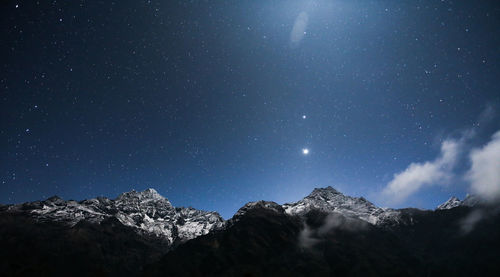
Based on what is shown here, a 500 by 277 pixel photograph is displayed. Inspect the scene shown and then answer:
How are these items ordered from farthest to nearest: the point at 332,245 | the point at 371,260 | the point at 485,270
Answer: the point at 332,245
the point at 371,260
the point at 485,270

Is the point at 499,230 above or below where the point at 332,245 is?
above

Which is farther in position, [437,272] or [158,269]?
[158,269]

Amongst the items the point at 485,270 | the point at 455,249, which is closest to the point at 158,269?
the point at 485,270

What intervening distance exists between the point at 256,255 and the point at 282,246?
90.5 feet

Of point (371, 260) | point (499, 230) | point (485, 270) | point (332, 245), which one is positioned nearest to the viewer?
point (485, 270)

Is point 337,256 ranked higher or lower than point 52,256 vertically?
higher

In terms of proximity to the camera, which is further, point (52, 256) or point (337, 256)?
point (52, 256)

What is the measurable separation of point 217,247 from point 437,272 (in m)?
152

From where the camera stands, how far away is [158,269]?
164750 millimetres

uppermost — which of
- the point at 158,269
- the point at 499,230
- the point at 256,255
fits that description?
the point at 499,230

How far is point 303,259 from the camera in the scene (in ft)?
550

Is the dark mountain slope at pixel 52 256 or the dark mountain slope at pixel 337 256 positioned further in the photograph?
the dark mountain slope at pixel 52 256

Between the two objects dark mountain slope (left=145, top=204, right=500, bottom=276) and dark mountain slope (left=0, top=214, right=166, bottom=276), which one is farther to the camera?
dark mountain slope (left=0, top=214, right=166, bottom=276)

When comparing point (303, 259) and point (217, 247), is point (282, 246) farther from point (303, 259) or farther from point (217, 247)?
point (217, 247)
